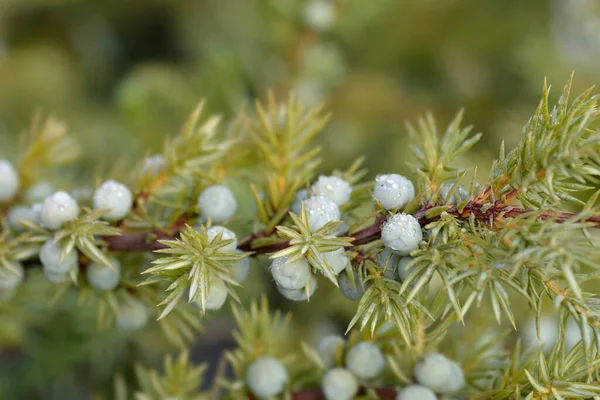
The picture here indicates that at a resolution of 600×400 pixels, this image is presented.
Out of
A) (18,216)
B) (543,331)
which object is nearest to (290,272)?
(18,216)

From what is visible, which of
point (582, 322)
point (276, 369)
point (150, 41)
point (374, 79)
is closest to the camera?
point (582, 322)

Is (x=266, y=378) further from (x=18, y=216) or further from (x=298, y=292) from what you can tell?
(x=18, y=216)

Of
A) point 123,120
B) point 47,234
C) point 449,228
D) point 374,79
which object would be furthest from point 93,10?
point 449,228

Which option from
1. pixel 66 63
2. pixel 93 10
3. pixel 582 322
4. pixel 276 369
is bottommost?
pixel 276 369

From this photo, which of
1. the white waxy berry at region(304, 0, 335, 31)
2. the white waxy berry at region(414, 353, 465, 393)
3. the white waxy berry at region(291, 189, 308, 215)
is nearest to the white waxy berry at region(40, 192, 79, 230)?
the white waxy berry at region(291, 189, 308, 215)

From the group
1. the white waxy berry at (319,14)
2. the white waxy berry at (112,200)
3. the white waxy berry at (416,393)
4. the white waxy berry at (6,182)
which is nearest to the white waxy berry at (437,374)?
the white waxy berry at (416,393)

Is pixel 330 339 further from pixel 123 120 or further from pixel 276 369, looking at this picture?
pixel 123 120

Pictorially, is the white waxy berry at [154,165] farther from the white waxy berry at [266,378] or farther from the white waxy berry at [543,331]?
the white waxy berry at [543,331]
